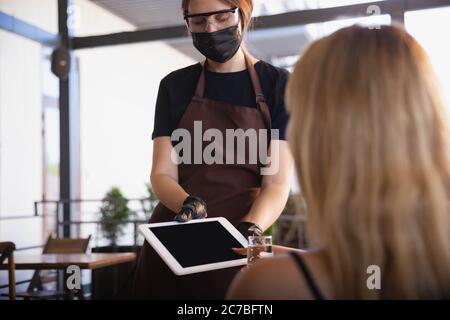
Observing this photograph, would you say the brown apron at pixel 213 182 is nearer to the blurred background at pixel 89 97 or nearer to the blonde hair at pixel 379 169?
the blonde hair at pixel 379 169

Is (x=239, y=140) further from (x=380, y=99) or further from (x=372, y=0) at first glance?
(x=372, y=0)

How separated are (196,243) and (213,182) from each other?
340mm

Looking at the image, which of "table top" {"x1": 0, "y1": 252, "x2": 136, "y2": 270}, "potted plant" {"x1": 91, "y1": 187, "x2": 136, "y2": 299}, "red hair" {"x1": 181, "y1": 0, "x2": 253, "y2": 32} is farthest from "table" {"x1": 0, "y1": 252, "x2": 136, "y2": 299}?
"red hair" {"x1": 181, "y1": 0, "x2": 253, "y2": 32}

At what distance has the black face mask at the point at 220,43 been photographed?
1619 mm

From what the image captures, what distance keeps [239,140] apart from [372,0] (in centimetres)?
340

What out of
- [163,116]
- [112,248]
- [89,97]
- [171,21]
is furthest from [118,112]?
[163,116]

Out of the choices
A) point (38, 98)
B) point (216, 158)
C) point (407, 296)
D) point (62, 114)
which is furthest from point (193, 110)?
point (38, 98)

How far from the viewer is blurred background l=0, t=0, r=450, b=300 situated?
4.85m

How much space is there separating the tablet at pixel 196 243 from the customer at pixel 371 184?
0.37 meters

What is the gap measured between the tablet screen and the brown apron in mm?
253

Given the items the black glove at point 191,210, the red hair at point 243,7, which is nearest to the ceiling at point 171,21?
the red hair at point 243,7

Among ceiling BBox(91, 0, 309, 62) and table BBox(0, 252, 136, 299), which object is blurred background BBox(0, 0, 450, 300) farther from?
table BBox(0, 252, 136, 299)

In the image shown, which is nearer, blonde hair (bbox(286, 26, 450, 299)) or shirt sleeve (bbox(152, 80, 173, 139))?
blonde hair (bbox(286, 26, 450, 299))

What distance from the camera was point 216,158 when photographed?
1592mm
